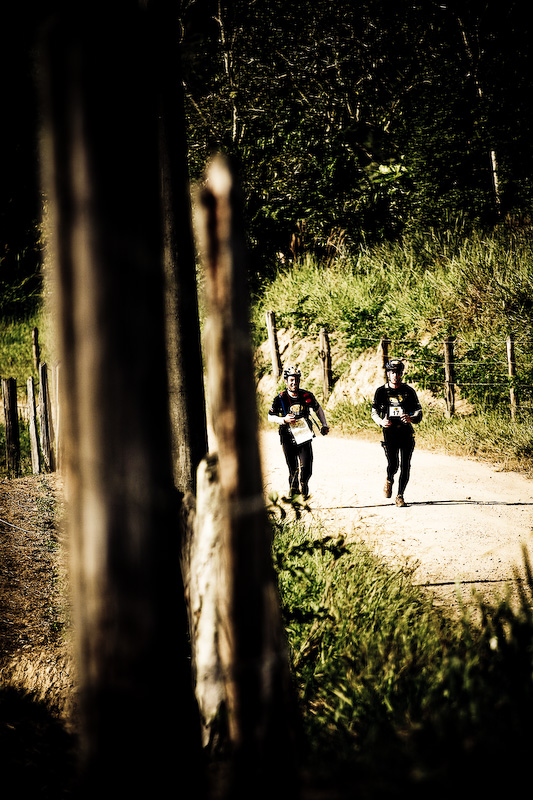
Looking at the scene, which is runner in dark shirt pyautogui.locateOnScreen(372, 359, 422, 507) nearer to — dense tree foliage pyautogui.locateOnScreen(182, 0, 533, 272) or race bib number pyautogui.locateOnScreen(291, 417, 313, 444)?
race bib number pyautogui.locateOnScreen(291, 417, 313, 444)

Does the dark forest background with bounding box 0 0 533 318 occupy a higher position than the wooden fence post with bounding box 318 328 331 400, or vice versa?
the dark forest background with bounding box 0 0 533 318

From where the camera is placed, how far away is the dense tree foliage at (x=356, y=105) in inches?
661

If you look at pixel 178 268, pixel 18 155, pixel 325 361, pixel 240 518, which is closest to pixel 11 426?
pixel 18 155

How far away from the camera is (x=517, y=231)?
15078 millimetres

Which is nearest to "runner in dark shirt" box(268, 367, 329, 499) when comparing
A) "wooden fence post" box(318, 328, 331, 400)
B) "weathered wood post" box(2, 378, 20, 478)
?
"weathered wood post" box(2, 378, 20, 478)

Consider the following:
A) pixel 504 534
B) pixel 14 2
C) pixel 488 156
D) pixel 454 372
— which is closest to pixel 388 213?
pixel 488 156

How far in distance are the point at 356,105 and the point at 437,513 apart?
617 inches

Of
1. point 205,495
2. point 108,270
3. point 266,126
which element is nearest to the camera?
point 108,270

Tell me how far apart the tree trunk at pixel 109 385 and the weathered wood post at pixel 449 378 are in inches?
437

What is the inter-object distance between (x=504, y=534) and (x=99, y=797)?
600 cm

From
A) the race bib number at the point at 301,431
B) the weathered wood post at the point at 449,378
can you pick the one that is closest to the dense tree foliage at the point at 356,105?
the weathered wood post at the point at 449,378

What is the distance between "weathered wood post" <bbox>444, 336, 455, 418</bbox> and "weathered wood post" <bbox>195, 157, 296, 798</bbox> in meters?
10.8

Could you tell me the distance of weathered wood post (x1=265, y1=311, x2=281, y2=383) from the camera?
55.0 ft

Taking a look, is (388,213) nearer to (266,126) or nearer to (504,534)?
(266,126)
